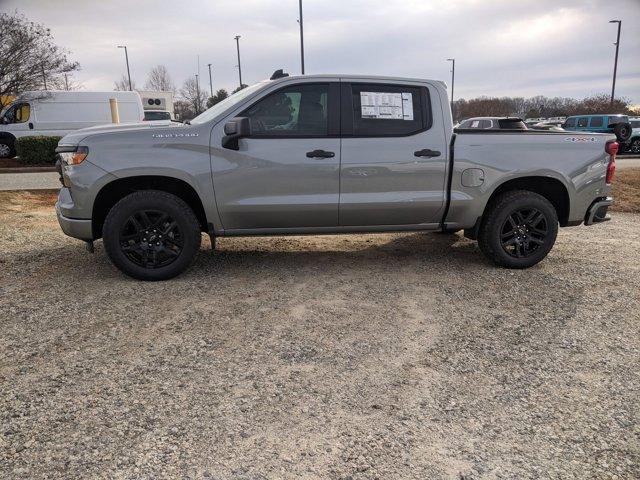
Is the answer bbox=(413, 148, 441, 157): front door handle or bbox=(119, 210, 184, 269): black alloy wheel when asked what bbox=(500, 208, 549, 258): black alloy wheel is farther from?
bbox=(119, 210, 184, 269): black alloy wheel

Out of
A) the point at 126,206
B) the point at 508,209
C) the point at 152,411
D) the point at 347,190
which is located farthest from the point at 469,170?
the point at 152,411

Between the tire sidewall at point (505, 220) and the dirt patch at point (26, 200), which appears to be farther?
the dirt patch at point (26, 200)

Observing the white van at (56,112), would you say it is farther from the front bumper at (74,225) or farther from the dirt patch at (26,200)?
the front bumper at (74,225)

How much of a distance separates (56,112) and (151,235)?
1661 centimetres

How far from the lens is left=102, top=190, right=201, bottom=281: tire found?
4.58m

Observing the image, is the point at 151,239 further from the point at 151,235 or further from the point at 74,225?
the point at 74,225

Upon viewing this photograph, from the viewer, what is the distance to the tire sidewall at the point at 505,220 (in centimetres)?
→ 513

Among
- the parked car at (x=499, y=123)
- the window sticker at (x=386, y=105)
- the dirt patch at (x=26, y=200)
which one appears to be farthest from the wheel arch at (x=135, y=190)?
the parked car at (x=499, y=123)

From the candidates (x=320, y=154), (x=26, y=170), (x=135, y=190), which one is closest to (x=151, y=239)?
(x=135, y=190)

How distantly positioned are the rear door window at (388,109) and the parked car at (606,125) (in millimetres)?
18530

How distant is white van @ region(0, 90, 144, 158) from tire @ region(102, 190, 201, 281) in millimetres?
14994

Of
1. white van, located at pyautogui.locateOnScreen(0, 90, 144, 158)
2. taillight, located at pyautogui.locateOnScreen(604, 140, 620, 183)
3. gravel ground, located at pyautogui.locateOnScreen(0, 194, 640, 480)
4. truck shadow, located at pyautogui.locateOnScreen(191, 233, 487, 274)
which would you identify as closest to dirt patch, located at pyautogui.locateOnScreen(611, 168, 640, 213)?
truck shadow, located at pyautogui.locateOnScreen(191, 233, 487, 274)

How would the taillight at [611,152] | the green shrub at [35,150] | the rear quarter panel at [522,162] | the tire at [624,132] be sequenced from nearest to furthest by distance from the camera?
the rear quarter panel at [522,162], the taillight at [611,152], the green shrub at [35,150], the tire at [624,132]

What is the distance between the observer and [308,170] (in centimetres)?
468
